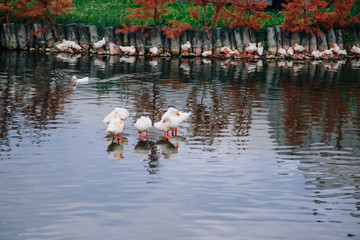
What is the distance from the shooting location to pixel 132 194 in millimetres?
7883

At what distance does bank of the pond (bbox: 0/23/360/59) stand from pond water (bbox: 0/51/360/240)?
11450mm

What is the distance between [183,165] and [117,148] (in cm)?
154

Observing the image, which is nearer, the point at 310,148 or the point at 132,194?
the point at 132,194

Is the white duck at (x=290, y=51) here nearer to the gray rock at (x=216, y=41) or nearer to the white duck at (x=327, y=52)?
the white duck at (x=327, y=52)

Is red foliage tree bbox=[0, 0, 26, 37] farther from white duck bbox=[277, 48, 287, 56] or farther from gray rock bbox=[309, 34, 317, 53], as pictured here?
gray rock bbox=[309, 34, 317, 53]

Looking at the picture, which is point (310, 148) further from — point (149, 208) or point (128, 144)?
point (149, 208)

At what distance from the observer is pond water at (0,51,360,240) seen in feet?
22.9

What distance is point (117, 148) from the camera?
10359 millimetres

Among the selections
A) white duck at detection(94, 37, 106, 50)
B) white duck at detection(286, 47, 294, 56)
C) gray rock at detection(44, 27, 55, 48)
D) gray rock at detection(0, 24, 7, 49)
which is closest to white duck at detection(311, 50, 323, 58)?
white duck at detection(286, 47, 294, 56)

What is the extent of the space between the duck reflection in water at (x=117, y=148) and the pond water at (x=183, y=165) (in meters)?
0.02

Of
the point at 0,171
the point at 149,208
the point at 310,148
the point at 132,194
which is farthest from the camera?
the point at 310,148

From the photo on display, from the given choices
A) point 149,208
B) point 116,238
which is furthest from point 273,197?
point 116,238

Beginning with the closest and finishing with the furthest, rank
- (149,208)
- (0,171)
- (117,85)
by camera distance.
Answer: (149,208) → (0,171) → (117,85)

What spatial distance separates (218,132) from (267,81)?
913cm
